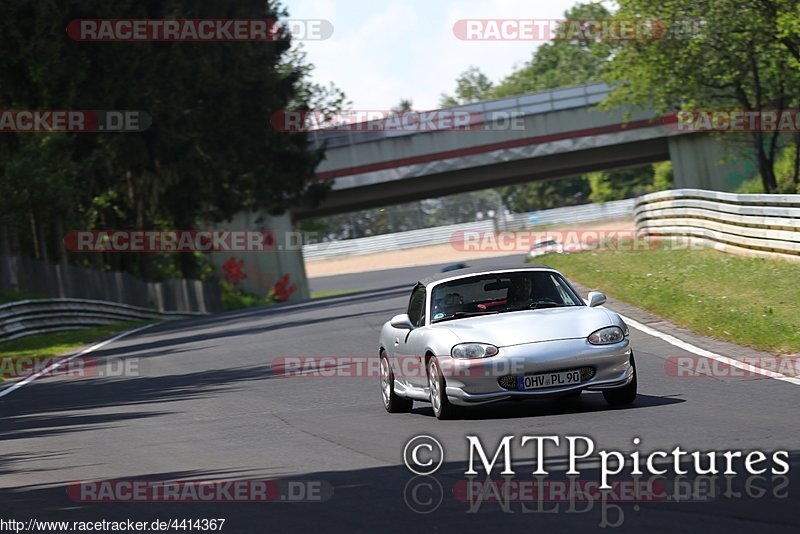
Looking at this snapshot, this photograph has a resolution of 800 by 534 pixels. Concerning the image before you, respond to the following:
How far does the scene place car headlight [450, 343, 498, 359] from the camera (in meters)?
11.6

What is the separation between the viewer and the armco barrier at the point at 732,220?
981 inches

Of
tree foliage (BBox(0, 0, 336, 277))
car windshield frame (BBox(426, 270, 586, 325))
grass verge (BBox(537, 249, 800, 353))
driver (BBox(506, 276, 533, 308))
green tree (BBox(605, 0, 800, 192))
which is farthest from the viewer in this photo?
tree foliage (BBox(0, 0, 336, 277))

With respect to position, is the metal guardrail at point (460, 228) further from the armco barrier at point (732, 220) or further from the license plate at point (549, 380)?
the license plate at point (549, 380)

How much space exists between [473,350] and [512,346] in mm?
330

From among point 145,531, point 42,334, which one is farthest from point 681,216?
point 145,531

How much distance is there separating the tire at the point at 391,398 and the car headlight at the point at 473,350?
1500 mm

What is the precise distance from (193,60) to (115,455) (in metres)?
41.0

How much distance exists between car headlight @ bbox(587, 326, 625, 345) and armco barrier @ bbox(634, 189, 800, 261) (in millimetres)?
13127

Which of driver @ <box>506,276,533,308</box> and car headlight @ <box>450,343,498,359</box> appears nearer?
car headlight @ <box>450,343,498,359</box>

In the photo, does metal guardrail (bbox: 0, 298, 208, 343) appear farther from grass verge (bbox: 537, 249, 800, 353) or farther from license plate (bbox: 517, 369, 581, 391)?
license plate (bbox: 517, 369, 581, 391)

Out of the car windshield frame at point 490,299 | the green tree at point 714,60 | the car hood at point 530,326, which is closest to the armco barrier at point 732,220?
the green tree at point 714,60

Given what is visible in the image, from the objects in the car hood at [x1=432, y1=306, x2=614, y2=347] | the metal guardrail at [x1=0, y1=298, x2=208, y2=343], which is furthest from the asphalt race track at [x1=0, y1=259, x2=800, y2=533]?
the metal guardrail at [x1=0, y1=298, x2=208, y2=343]

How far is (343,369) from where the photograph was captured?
1798 cm

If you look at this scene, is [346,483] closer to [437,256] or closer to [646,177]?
[437,256]
